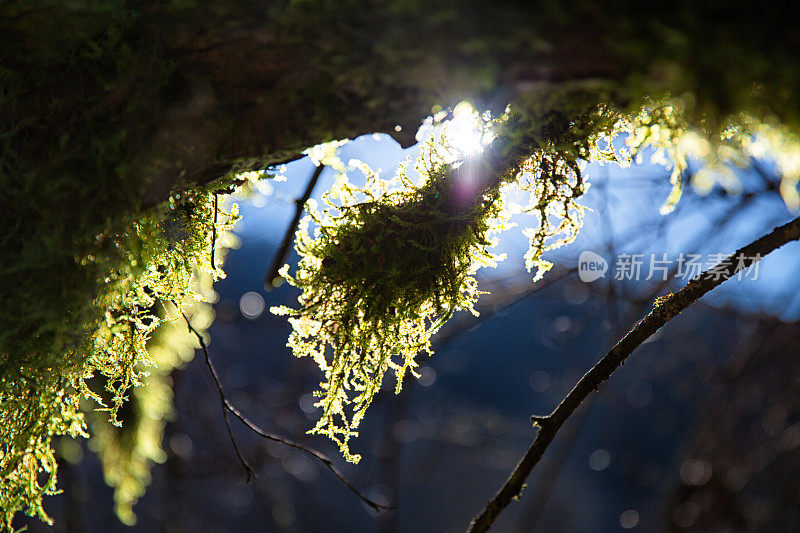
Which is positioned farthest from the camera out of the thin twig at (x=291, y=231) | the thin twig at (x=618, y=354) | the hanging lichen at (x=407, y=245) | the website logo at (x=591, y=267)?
the website logo at (x=591, y=267)

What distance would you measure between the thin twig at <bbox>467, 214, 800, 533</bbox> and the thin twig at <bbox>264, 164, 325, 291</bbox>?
0.54 meters

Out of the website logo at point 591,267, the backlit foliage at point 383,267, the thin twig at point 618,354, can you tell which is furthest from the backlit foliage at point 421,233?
the website logo at point 591,267

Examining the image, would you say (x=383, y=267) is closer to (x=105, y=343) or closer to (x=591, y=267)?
(x=105, y=343)

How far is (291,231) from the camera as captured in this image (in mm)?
985

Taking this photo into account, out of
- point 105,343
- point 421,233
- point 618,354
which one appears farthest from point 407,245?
point 105,343

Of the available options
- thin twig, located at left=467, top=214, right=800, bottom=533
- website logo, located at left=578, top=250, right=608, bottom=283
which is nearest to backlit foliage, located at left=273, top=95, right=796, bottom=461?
thin twig, located at left=467, top=214, right=800, bottom=533

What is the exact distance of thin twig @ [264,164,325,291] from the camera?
88cm

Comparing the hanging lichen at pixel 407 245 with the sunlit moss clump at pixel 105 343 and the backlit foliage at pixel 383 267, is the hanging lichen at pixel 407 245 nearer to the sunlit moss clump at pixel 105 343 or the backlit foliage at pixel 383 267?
the backlit foliage at pixel 383 267

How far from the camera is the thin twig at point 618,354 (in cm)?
55

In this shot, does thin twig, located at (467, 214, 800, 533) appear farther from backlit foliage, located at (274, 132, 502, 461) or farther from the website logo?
the website logo

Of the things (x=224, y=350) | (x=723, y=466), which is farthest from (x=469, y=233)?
(x=224, y=350)

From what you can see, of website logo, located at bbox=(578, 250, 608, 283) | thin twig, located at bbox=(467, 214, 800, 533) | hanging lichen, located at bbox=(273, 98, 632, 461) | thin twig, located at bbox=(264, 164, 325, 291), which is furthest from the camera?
website logo, located at bbox=(578, 250, 608, 283)

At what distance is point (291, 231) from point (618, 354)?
66 cm

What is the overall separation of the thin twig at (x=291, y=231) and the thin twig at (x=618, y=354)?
21.2 inches
